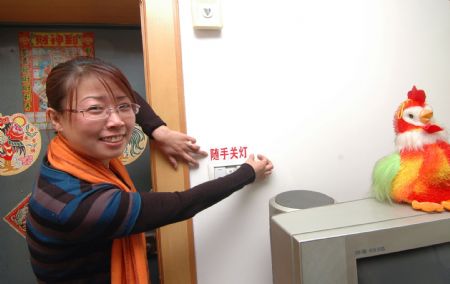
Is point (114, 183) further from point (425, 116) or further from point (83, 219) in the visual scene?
point (425, 116)

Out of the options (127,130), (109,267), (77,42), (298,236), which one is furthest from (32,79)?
(298,236)

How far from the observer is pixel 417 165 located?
655mm

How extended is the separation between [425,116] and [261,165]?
17.0 inches

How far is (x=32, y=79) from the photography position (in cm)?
112

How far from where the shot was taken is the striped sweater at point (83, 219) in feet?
1.74

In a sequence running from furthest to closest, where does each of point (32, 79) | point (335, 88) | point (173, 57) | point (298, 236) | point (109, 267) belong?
point (32, 79), point (335, 88), point (173, 57), point (109, 267), point (298, 236)

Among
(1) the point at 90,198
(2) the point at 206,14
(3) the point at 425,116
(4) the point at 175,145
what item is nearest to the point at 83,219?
(1) the point at 90,198

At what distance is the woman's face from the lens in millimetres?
560

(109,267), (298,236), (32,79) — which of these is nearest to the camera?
(298,236)

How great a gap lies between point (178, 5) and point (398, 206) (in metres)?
0.81

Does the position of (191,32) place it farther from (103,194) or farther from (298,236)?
(298,236)

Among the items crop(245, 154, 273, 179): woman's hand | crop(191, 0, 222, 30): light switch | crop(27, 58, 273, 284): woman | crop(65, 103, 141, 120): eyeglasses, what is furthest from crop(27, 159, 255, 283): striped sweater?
crop(191, 0, 222, 30): light switch

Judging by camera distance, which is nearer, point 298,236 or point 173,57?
point 298,236

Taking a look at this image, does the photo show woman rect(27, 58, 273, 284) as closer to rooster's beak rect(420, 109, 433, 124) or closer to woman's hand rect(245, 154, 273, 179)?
woman's hand rect(245, 154, 273, 179)
